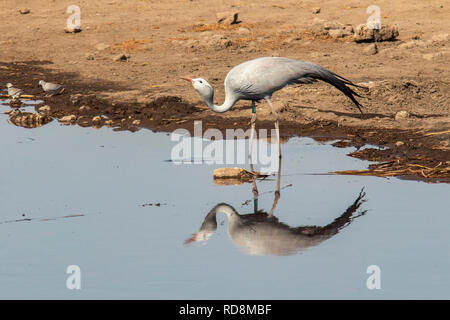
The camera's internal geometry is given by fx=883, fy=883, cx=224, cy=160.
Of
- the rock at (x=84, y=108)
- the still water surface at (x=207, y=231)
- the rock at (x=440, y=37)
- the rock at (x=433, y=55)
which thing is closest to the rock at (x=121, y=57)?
the rock at (x=84, y=108)

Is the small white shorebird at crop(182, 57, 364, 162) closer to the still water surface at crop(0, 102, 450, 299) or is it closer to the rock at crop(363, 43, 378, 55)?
the still water surface at crop(0, 102, 450, 299)

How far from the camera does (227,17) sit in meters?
18.1

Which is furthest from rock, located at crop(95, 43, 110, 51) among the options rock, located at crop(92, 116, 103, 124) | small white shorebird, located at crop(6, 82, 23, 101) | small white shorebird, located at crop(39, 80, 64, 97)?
rock, located at crop(92, 116, 103, 124)

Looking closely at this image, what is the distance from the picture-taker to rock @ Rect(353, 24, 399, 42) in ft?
51.3

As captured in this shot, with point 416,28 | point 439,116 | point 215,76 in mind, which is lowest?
point 439,116

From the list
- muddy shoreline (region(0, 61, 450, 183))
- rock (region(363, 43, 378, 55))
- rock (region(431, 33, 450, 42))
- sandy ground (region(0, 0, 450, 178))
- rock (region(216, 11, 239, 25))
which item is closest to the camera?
muddy shoreline (region(0, 61, 450, 183))

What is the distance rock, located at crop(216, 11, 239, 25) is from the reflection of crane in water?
10.8 m

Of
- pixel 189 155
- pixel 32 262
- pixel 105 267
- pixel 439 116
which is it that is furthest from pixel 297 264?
pixel 439 116

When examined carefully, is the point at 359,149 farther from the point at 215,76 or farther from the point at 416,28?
the point at 416,28

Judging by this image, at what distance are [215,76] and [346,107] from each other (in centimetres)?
295

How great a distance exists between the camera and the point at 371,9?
18.3 m

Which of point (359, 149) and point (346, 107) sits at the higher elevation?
point (346, 107)

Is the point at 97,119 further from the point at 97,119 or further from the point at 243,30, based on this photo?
the point at 243,30
